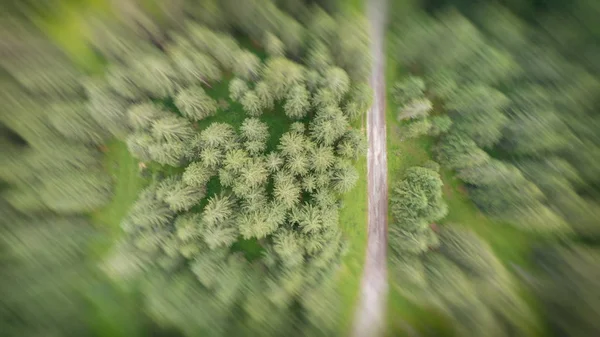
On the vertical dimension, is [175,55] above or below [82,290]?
above

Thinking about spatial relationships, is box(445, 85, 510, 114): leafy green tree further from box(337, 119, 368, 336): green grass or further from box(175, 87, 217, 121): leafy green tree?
box(175, 87, 217, 121): leafy green tree

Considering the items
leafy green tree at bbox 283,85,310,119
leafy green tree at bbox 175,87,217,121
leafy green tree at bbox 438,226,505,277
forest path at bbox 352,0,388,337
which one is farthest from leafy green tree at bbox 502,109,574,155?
leafy green tree at bbox 175,87,217,121

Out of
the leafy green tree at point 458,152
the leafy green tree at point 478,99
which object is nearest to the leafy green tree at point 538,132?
the leafy green tree at point 478,99

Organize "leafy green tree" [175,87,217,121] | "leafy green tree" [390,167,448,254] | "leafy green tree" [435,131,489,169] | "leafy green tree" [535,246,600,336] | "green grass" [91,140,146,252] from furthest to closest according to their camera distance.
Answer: "green grass" [91,140,146,252] → "leafy green tree" [390,167,448,254] → "leafy green tree" [435,131,489,169] → "leafy green tree" [175,87,217,121] → "leafy green tree" [535,246,600,336]

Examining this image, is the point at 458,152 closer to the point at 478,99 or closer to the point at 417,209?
the point at 478,99

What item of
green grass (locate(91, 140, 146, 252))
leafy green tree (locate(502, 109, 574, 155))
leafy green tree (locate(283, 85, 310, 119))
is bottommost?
green grass (locate(91, 140, 146, 252))

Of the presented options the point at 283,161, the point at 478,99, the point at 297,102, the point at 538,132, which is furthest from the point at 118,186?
the point at 538,132

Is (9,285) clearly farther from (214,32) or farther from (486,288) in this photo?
(486,288)

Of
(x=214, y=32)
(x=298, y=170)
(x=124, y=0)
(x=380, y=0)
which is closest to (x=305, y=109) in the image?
(x=298, y=170)
